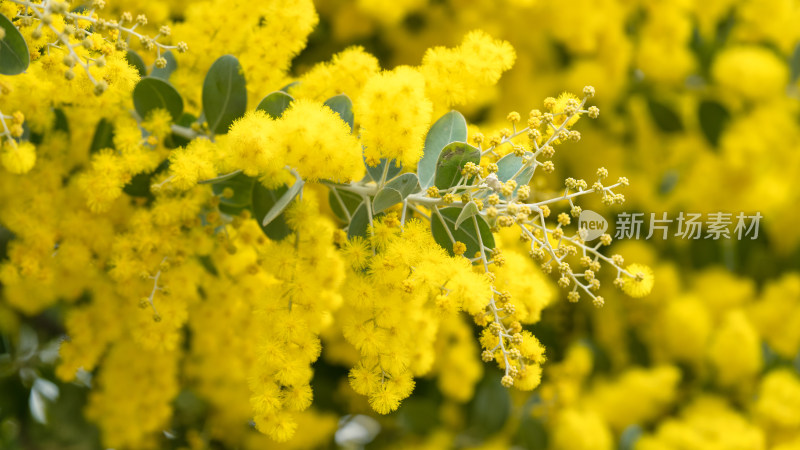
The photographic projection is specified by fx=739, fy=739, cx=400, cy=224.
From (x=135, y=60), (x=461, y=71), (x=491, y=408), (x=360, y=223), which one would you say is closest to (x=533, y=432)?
(x=491, y=408)

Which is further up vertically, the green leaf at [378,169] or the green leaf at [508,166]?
the green leaf at [508,166]

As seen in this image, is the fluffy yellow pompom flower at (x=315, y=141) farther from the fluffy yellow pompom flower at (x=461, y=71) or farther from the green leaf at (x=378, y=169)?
the fluffy yellow pompom flower at (x=461, y=71)

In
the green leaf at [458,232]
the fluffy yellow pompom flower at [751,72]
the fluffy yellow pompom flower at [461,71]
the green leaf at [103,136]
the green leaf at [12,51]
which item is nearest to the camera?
the green leaf at [12,51]

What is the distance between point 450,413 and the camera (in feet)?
8.96

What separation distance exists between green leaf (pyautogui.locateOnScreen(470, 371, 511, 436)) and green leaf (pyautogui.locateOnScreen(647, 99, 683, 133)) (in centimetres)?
134

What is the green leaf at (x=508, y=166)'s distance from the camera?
1.45 m

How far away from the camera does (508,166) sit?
146 centimetres

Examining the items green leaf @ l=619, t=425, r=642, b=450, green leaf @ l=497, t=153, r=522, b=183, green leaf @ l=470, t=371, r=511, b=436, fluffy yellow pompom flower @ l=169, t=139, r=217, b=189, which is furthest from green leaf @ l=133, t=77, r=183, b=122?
green leaf @ l=619, t=425, r=642, b=450

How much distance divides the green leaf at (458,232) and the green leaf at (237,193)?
1.31ft

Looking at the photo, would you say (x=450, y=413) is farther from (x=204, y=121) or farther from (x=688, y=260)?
(x=204, y=121)

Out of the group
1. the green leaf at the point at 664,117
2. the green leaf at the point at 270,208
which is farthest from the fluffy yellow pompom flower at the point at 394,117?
the green leaf at the point at 664,117

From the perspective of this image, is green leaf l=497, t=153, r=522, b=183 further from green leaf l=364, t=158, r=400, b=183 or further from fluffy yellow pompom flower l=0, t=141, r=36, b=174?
fluffy yellow pompom flower l=0, t=141, r=36, b=174

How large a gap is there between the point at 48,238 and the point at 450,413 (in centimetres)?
163

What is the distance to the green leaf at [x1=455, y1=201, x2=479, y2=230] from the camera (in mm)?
1306
